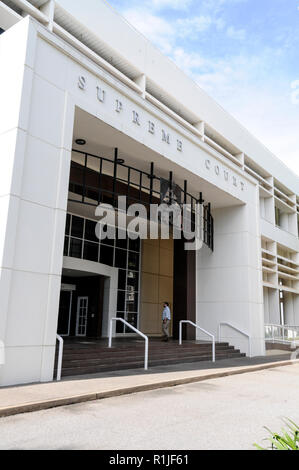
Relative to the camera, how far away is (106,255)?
20.5 metres

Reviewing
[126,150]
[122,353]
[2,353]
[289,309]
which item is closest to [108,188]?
[126,150]

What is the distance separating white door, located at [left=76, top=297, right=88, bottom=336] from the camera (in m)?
18.8

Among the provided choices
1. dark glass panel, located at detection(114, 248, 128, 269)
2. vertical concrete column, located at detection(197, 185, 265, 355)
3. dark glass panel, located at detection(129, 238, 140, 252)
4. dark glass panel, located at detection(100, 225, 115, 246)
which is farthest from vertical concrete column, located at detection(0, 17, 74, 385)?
dark glass panel, located at detection(129, 238, 140, 252)

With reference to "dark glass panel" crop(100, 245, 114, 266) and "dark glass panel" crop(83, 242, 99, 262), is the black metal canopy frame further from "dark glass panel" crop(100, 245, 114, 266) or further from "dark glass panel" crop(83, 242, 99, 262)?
"dark glass panel" crop(100, 245, 114, 266)

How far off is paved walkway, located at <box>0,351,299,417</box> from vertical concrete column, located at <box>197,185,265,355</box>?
235 inches

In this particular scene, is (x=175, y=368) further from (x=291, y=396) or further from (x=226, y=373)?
(x=291, y=396)

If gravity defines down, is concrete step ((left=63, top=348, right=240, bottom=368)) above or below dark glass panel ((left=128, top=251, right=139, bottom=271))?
below

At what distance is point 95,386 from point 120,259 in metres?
13.8

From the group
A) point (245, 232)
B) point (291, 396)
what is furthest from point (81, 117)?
point (245, 232)

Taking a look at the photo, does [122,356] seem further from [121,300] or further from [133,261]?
[133,261]

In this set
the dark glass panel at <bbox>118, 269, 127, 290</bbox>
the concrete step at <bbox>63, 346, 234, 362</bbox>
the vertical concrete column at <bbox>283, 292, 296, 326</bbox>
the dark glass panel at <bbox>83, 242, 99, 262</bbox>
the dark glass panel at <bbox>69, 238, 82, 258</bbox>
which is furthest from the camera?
the vertical concrete column at <bbox>283, 292, 296, 326</bbox>

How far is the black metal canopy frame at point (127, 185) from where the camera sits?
44.7ft

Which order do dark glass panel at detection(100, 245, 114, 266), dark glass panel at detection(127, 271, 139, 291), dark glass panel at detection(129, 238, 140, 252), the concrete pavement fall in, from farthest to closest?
dark glass panel at detection(129, 238, 140, 252)
dark glass panel at detection(127, 271, 139, 291)
dark glass panel at detection(100, 245, 114, 266)
the concrete pavement

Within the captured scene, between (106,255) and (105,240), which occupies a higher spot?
(105,240)
